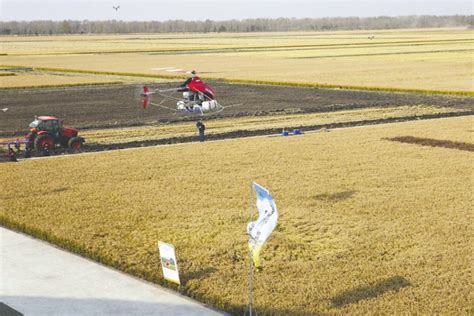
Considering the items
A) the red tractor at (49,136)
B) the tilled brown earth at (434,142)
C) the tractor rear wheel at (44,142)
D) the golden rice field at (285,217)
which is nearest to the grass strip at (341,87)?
the tilled brown earth at (434,142)

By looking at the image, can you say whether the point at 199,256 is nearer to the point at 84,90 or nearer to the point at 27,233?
the point at 27,233

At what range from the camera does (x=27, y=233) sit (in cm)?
1945

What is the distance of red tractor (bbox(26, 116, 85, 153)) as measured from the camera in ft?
105

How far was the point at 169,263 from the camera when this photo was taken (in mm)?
15203

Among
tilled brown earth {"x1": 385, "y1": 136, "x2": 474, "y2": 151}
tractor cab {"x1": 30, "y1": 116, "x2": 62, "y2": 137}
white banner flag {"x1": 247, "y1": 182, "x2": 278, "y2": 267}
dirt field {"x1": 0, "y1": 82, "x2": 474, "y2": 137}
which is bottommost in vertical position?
dirt field {"x1": 0, "y1": 82, "x2": 474, "y2": 137}

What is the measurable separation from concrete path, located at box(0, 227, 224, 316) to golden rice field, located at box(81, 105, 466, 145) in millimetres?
18775

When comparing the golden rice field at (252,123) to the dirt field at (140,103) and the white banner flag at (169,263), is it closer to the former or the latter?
the dirt field at (140,103)

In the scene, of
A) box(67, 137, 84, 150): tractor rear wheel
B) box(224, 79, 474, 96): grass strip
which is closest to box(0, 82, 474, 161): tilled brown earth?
box(67, 137, 84, 150): tractor rear wheel

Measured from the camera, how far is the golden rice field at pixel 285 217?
14719 mm

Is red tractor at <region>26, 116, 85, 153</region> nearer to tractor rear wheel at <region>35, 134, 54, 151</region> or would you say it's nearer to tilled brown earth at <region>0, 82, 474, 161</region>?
tractor rear wheel at <region>35, 134, 54, 151</region>

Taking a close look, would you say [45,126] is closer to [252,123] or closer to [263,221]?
[252,123]

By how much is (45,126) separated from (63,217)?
42.7ft

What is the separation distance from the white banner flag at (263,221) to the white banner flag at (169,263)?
8.06ft

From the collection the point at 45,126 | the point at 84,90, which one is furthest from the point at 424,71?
the point at 45,126
